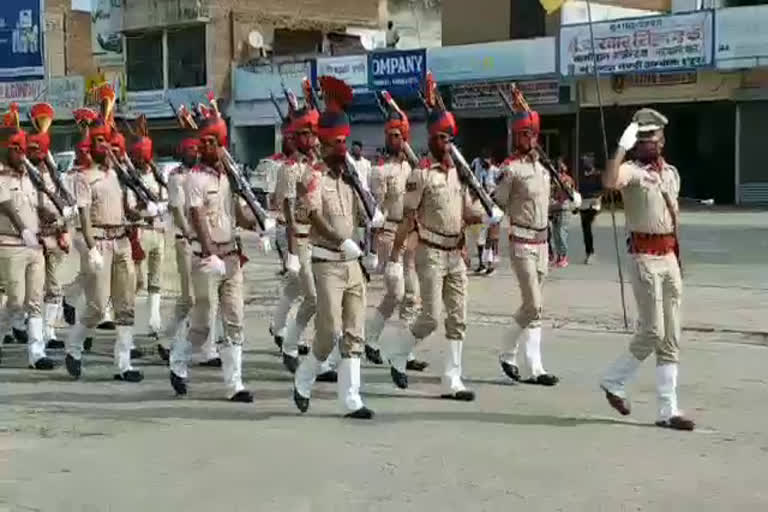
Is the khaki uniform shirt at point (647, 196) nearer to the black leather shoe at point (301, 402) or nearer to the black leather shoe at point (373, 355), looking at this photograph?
the black leather shoe at point (301, 402)

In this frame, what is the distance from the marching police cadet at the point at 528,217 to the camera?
10.4 metres

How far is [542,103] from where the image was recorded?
35.8 metres

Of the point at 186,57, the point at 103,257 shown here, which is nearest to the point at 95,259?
the point at 103,257

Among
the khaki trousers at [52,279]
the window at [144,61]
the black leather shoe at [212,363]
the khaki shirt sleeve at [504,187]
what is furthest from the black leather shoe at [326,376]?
the window at [144,61]

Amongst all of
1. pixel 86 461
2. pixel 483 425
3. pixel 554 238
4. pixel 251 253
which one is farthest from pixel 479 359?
pixel 251 253

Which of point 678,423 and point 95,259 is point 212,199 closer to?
point 95,259

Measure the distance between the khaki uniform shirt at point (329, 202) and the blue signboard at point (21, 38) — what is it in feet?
92.6

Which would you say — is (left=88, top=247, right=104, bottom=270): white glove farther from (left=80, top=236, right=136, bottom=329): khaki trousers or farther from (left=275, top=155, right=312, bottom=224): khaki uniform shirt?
(left=275, top=155, right=312, bottom=224): khaki uniform shirt

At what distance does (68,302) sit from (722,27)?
69.1 feet

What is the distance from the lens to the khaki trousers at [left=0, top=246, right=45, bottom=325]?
1166cm

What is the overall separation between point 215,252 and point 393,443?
2441 mm

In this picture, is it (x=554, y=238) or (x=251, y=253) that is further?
(x=251, y=253)

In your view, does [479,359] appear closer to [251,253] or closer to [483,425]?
[483,425]

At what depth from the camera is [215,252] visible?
9805 millimetres
